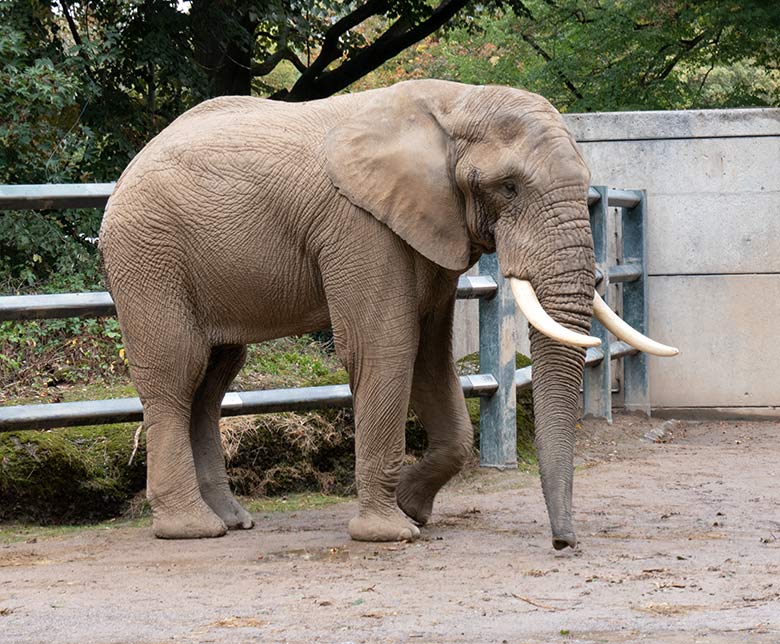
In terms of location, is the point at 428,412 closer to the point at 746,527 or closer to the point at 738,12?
the point at 746,527

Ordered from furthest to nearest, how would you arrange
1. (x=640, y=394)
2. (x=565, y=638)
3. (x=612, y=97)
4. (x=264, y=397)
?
(x=612, y=97), (x=640, y=394), (x=264, y=397), (x=565, y=638)

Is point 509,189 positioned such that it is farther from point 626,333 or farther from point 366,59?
point 366,59

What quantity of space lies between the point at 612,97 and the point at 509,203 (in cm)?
1236

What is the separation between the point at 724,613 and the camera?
192 inches

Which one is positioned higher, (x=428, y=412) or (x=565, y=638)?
(x=428, y=412)

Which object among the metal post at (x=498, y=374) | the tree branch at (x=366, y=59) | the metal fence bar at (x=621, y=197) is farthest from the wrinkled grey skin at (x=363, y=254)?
the tree branch at (x=366, y=59)

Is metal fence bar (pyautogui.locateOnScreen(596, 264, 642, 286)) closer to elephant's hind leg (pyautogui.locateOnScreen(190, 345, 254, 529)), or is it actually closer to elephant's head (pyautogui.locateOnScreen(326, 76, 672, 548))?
elephant's hind leg (pyautogui.locateOnScreen(190, 345, 254, 529))

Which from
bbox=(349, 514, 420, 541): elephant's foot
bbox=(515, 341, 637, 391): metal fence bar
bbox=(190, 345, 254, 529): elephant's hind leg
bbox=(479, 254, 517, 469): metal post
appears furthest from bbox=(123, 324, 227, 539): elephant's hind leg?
bbox=(515, 341, 637, 391): metal fence bar

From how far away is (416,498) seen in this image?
23.1 feet

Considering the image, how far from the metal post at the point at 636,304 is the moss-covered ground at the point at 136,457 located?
201 cm

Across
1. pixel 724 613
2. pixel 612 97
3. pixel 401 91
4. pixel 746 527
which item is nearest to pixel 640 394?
pixel 746 527

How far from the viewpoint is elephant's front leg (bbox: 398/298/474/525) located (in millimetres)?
7020

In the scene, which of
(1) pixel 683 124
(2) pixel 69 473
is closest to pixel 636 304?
(1) pixel 683 124

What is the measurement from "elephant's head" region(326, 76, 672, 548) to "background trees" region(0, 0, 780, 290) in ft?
18.1
